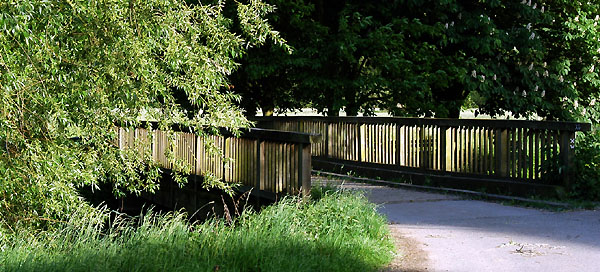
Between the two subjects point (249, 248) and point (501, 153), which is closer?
point (249, 248)

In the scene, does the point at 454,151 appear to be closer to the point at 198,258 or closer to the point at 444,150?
the point at 444,150

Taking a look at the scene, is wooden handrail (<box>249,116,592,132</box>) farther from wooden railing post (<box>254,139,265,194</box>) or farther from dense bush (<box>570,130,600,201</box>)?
wooden railing post (<box>254,139,265,194</box>)

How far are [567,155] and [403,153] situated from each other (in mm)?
3826

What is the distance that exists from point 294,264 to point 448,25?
14.4 m

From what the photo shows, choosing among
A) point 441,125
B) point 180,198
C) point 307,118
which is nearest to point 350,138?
point 307,118

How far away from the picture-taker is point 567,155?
36.3 feet

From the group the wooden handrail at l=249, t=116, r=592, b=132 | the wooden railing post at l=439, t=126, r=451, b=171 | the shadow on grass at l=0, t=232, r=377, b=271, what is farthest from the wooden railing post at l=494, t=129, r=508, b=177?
the shadow on grass at l=0, t=232, r=377, b=271

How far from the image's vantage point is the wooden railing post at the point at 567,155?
11.0 m

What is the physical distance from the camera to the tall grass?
19.4 feet

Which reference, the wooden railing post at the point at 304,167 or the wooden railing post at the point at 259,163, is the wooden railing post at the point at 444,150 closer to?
the wooden railing post at the point at 259,163

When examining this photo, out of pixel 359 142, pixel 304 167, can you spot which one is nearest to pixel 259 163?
pixel 304 167

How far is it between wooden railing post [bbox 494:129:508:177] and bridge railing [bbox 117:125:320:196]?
13.1 feet

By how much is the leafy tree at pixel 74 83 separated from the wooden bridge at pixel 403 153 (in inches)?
51.0

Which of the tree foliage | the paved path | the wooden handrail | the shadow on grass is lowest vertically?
the paved path
